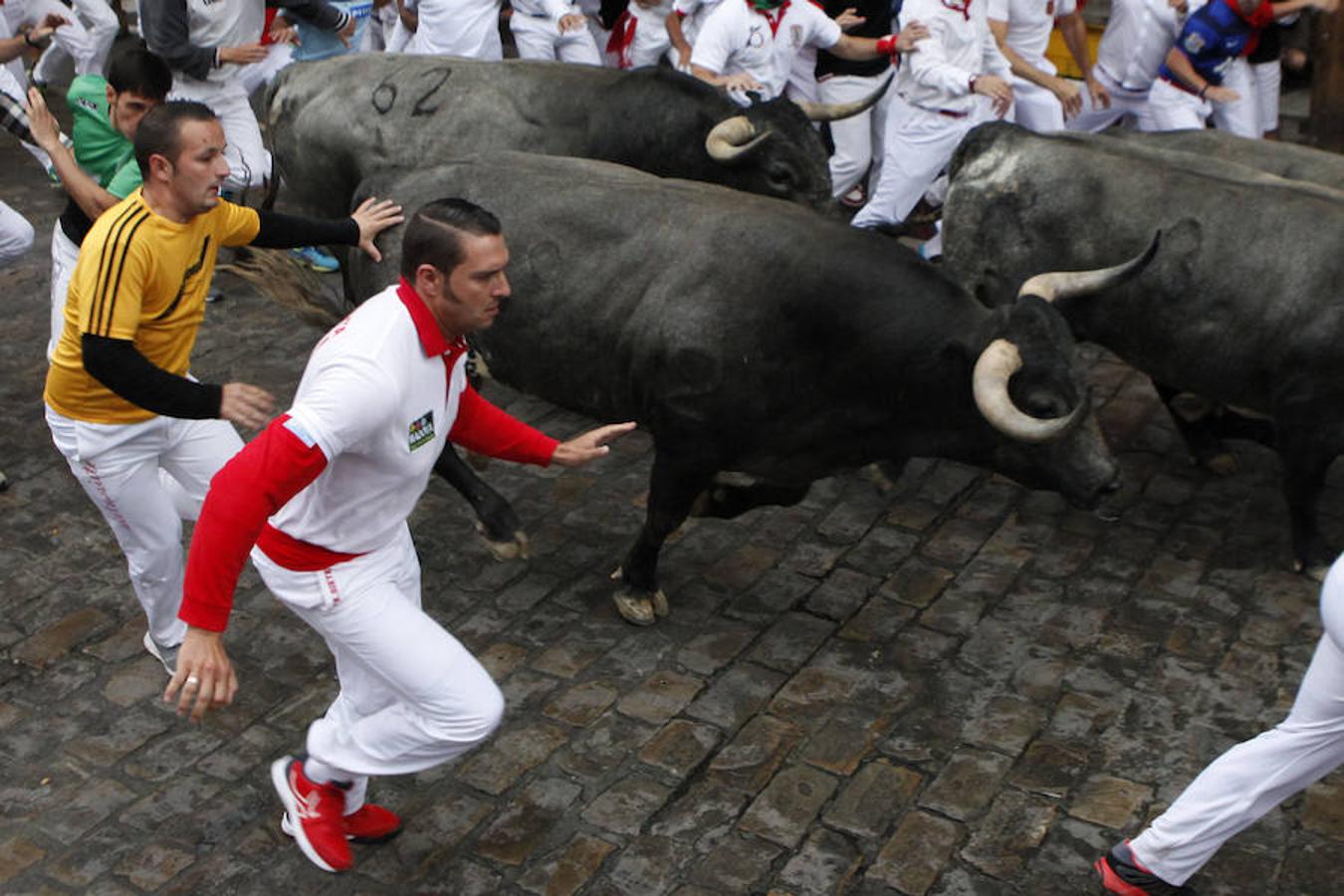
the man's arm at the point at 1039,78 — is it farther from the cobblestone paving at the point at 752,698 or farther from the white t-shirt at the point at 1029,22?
the cobblestone paving at the point at 752,698

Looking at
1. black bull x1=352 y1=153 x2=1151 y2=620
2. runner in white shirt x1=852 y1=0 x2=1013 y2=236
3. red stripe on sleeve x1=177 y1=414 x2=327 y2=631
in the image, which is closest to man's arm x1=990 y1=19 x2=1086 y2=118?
runner in white shirt x1=852 y1=0 x2=1013 y2=236

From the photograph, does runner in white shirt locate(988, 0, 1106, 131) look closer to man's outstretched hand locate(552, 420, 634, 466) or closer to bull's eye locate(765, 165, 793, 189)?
bull's eye locate(765, 165, 793, 189)

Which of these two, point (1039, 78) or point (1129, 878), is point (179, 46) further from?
point (1129, 878)

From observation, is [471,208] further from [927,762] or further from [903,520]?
[903,520]

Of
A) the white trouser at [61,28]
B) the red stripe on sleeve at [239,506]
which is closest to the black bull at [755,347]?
the red stripe on sleeve at [239,506]

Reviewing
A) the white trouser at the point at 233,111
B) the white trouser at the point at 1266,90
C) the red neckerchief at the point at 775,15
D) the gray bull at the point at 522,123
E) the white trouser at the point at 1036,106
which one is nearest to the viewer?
the gray bull at the point at 522,123

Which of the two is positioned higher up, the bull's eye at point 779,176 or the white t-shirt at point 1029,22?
the white t-shirt at point 1029,22

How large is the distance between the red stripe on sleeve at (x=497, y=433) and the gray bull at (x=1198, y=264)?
2428 millimetres

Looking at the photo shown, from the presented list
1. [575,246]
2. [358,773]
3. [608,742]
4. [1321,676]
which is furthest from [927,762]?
[575,246]

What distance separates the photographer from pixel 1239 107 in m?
9.44

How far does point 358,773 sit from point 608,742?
1156mm

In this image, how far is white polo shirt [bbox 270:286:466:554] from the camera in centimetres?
397

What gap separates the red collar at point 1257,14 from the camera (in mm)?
9070

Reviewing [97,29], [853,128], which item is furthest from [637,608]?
[97,29]
